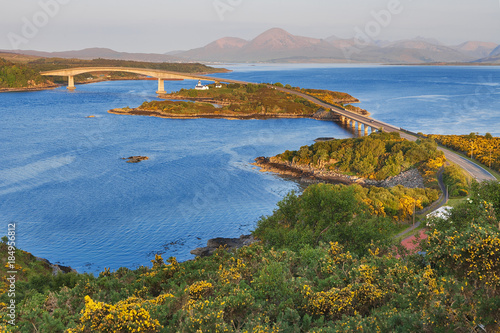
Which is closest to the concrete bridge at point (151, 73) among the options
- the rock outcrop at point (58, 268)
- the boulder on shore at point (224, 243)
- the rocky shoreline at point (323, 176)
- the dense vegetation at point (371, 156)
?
the dense vegetation at point (371, 156)

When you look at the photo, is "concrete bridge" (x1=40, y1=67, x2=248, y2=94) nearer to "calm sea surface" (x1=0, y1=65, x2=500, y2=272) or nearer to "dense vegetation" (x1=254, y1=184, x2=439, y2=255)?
"calm sea surface" (x1=0, y1=65, x2=500, y2=272)

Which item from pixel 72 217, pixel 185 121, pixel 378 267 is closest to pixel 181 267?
pixel 378 267

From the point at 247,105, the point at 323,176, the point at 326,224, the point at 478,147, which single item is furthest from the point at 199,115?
the point at 326,224

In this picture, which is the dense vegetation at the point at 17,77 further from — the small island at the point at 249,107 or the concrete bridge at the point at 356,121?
the concrete bridge at the point at 356,121

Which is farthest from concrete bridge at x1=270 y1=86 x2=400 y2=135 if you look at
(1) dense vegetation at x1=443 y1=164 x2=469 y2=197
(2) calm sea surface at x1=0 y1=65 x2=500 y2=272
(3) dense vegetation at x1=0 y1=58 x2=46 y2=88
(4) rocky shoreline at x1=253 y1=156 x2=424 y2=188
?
(3) dense vegetation at x1=0 y1=58 x2=46 y2=88

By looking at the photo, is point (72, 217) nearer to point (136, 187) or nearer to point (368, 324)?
point (136, 187)
